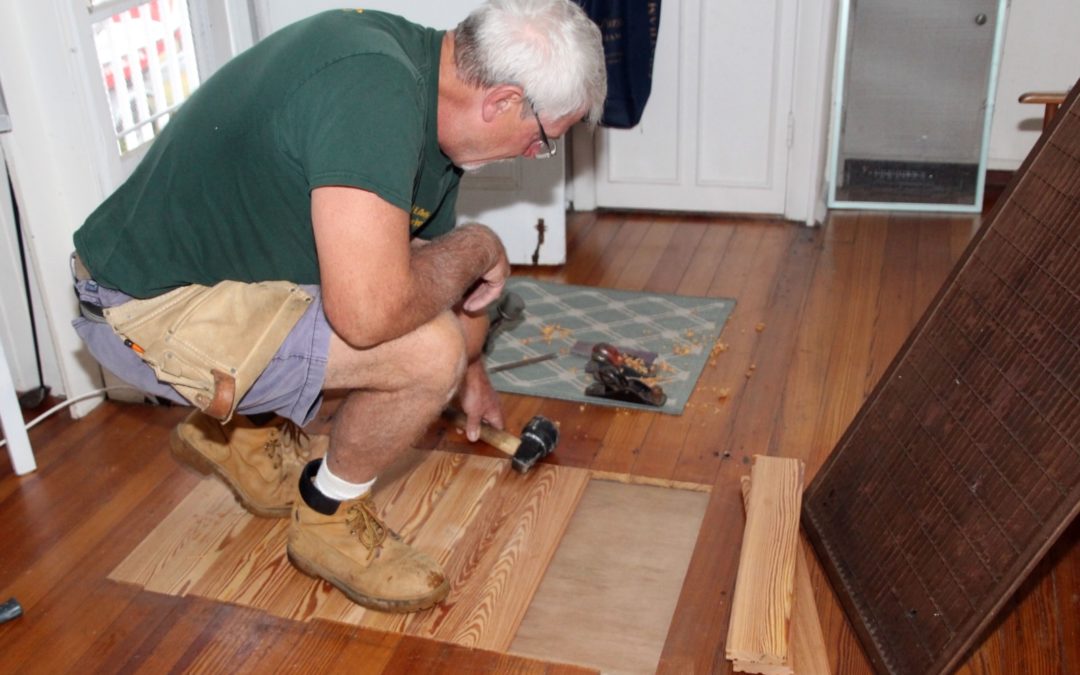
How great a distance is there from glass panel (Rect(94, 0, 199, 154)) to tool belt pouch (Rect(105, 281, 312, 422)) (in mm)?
1040

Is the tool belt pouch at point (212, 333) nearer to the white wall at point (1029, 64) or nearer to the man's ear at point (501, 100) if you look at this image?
the man's ear at point (501, 100)

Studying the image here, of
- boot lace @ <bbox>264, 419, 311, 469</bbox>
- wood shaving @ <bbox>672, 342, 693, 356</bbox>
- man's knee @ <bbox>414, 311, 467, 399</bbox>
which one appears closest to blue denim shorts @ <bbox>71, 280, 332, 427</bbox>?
man's knee @ <bbox>414, 311, 467, 399</bbox>

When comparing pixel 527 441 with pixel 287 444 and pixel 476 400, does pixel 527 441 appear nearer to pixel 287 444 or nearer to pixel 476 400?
pixel 476 400

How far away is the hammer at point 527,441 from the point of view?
92.9 inches

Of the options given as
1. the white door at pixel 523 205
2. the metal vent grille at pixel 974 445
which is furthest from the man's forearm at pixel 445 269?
the white door at pixel 523 205

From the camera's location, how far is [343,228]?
5.05 ft

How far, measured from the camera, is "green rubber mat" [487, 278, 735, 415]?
9.07 ft

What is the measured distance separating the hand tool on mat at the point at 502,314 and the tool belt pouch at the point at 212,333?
1.21 metres

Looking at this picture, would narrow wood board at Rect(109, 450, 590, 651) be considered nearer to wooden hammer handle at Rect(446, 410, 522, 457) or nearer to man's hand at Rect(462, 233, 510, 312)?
wooden hammer handle at Rect(446, 410, 522, 457)

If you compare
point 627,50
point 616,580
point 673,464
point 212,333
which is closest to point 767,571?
point 616,580

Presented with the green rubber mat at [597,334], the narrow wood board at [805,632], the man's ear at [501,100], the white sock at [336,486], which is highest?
the man's ear at [501,100]

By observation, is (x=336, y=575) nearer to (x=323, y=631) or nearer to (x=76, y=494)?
(x=323, y=631)

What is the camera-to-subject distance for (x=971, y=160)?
3.93 m

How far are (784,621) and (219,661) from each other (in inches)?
38.0
